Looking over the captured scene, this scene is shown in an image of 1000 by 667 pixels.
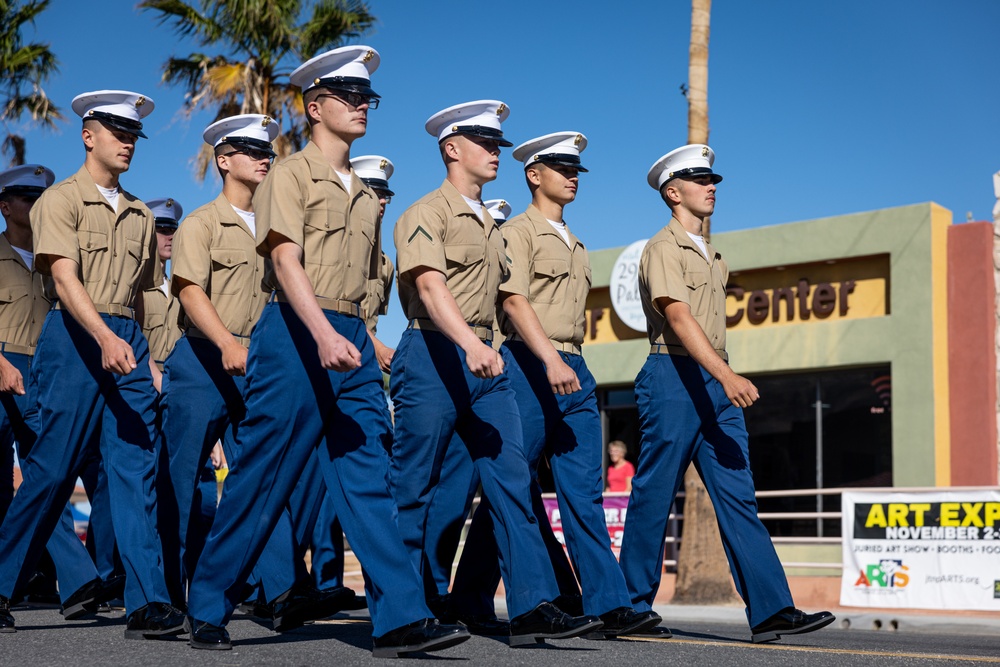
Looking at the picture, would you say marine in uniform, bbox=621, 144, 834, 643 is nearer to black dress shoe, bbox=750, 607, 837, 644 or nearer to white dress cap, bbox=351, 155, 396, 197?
black dress shoe, bbox=750, 607, 837, 644

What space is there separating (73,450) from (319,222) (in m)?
1.78

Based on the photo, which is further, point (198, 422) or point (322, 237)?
point (198, 422)

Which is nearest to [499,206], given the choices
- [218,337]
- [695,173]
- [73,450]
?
[695,173]

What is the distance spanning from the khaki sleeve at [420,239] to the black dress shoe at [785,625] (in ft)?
7.26

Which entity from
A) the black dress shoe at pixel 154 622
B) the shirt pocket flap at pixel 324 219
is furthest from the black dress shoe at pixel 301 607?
the shirt pocket flap at pixel 324 219

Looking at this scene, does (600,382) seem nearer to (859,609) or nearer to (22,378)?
(859,609)

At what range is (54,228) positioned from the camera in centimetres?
599

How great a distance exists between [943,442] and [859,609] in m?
6.67

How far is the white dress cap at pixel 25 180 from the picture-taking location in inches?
286

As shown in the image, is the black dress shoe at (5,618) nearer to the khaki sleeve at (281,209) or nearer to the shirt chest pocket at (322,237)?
the khaki sleeve at (281,209)

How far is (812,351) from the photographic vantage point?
20.5 metres

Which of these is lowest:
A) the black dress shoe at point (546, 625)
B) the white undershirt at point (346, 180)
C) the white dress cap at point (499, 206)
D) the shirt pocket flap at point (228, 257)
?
the black dress shoe at point (546, 625)

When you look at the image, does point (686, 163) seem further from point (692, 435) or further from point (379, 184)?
point (379, 184)

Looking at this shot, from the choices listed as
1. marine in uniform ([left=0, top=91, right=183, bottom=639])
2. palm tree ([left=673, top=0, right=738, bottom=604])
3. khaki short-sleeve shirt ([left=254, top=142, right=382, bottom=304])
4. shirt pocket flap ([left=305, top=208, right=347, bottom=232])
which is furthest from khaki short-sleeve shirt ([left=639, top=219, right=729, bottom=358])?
palm tree ([left=673, top=0, right=738, bottom=604])
